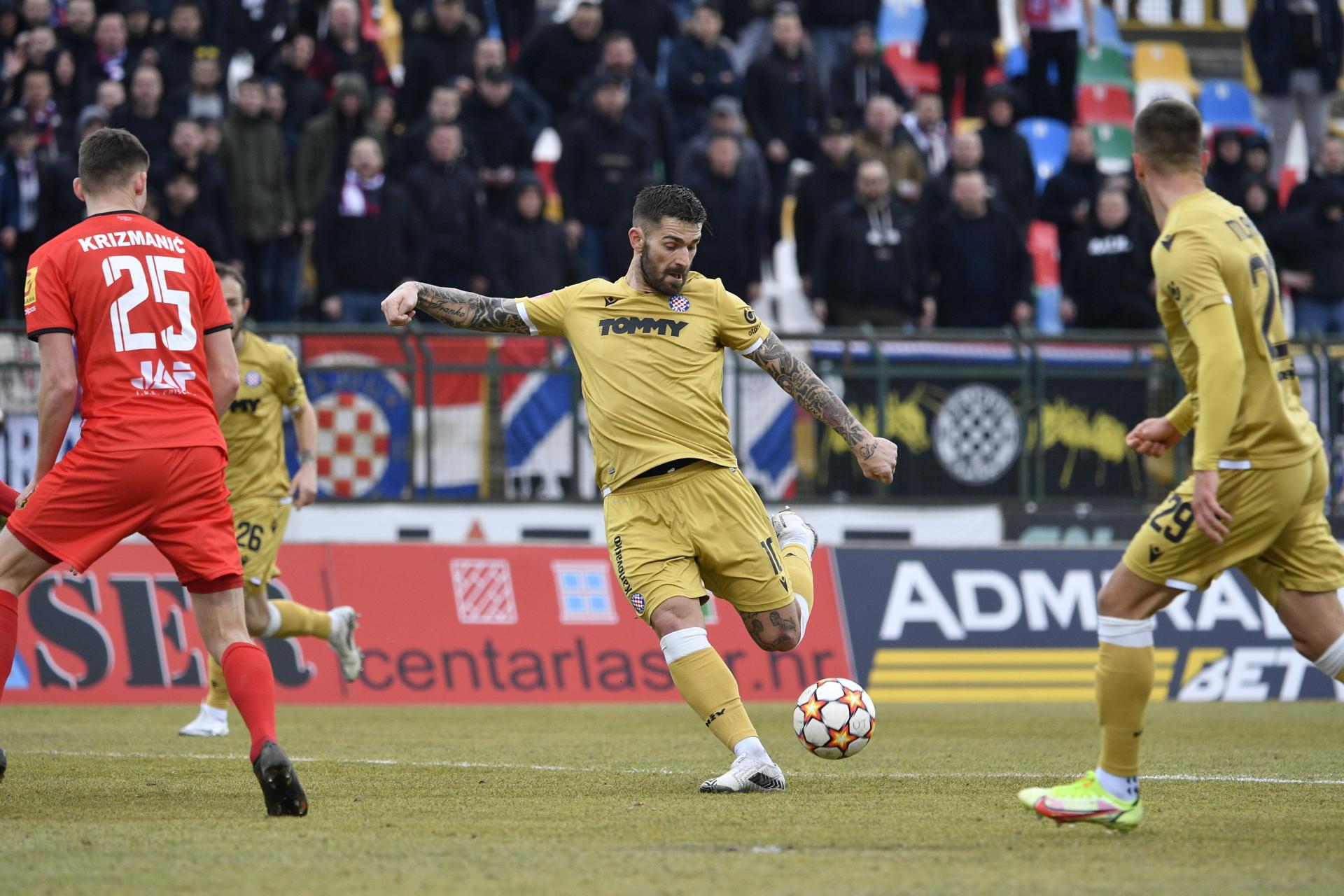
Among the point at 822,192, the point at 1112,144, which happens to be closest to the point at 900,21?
the point at 1112,144

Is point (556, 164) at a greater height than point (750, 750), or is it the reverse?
point (556, 164)

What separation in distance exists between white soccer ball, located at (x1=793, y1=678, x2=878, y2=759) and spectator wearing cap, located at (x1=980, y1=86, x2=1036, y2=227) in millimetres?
11213

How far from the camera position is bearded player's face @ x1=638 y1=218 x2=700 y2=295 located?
24.5ft

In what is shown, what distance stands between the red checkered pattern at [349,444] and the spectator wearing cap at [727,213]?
362cm

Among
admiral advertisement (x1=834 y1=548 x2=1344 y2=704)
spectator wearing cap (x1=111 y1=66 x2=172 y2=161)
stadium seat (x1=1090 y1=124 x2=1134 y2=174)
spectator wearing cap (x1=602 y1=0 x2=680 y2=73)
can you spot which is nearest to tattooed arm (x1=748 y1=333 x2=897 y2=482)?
admiral advertisement (x1=834 y1=548 x2=1344 y2=704)

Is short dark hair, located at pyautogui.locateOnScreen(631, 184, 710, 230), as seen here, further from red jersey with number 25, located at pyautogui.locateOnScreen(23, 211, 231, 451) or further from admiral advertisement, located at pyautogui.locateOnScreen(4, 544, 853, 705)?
admiral advertisement, located at pyautogui.locateOnScreen(4, 544, 853, 705)

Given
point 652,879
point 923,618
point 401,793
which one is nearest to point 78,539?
point 401,793

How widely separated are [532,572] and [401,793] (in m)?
6.62

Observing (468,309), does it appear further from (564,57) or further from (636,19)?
(636,19)

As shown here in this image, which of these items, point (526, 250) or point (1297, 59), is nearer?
point (526, 250)

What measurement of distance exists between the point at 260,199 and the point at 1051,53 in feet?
31.3

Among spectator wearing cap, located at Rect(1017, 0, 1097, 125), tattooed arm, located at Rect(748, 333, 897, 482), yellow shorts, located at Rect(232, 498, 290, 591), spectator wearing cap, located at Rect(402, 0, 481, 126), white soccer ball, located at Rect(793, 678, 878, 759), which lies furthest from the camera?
spectator wearing cap, located at Rect(1017, 0, 1097, 125)

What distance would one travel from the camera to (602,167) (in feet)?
54.7

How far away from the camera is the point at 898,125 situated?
18188 millimetres
